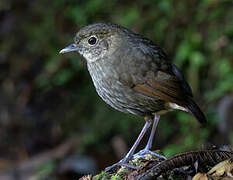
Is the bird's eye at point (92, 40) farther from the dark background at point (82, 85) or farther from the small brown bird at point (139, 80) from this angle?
the dark background at point (82, 85)

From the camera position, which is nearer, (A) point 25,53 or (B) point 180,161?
(B) point 180,161

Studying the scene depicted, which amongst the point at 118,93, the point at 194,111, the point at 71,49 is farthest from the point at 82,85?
the point at 194,111

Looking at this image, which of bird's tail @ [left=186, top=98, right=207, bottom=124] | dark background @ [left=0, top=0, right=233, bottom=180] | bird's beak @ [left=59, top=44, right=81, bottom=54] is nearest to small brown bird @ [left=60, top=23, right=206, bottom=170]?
bird's tail @ [left=186, top=98, right=207, bottom=124]

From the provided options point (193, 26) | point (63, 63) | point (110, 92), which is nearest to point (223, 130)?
point (193, 26)

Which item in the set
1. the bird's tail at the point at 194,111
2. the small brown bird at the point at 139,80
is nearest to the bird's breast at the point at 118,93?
the small brown bird at the point at 139,80

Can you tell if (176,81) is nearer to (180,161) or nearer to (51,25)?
(180,161)

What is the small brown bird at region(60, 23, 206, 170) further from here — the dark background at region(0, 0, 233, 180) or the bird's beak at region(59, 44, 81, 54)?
the dark background at region(0, 0, 233, 180)

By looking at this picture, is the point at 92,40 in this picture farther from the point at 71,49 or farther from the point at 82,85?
the point at 82,85
